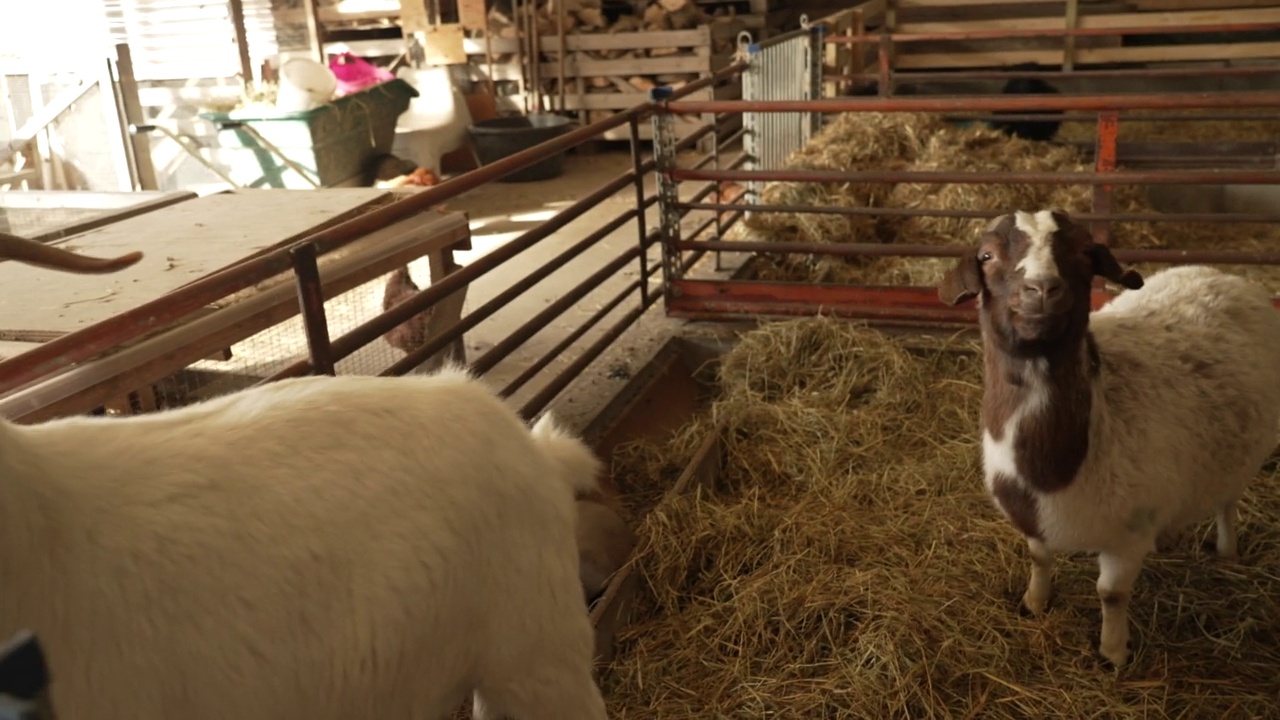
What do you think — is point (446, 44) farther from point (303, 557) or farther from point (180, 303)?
point (303, 557)

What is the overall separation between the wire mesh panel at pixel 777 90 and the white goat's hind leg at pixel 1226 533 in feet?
12.8

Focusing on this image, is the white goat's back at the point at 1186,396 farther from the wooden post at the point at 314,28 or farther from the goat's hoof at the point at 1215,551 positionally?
the wooden post at the point at 314,28

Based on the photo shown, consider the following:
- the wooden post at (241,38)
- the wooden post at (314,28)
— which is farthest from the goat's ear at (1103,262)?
the wooden post at (314,28)

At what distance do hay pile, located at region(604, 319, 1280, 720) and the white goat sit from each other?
0.96 metres

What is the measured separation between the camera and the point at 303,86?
8680 millimetres

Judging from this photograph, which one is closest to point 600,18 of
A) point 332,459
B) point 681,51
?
point 681,51

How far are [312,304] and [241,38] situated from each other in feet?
30.2

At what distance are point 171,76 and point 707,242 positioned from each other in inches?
357

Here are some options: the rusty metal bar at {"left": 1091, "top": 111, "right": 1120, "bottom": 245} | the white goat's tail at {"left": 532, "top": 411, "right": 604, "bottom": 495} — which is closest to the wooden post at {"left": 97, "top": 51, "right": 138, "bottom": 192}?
the rusty metal bar at {"left": 1091, "top": 111, "right": 1120, "bottom": 245}

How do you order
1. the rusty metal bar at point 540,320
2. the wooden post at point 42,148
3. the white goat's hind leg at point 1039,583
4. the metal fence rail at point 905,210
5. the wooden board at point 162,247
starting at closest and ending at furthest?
the white goat's hind leg at point 1039,583, the wooden board at point 162,247, the rusty metal bar at point 540,320, the metal fence rail at point 905,210, the wooden post at point 42,148

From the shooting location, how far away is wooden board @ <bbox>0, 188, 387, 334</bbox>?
3.10 metres

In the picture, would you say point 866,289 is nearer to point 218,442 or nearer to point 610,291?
point 610,291

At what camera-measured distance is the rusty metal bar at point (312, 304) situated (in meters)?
2.53

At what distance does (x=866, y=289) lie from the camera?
4.96m
